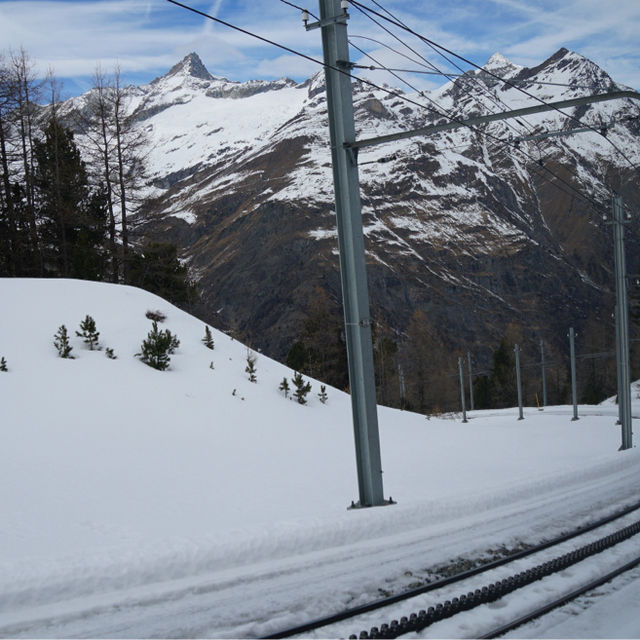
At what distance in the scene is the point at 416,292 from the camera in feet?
421

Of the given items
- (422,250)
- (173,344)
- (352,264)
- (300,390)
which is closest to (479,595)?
(352,264)

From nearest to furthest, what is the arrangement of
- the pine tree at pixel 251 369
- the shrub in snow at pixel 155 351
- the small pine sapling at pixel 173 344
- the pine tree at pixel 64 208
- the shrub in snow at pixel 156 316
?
the shrub in snow at pixel 155 351 → the small pine sapling at pixel 173 344 → the pine tree at pixel 251 369 → the shrub in snow at pixel 156 316 → the pine tree at pixel 64 208

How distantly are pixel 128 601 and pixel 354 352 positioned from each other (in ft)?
17.1

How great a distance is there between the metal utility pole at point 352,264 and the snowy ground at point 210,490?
0.90 metres

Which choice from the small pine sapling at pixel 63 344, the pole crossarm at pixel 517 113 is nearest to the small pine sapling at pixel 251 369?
the small pine sapling at pixel 63 344

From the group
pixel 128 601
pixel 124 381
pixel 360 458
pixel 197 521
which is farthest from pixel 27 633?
pixel 124 381

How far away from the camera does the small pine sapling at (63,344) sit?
17984 mm

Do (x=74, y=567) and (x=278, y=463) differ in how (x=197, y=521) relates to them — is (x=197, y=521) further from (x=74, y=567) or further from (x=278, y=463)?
(x=278, y=463)

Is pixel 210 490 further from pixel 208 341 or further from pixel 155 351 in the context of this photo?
pixel 208 341

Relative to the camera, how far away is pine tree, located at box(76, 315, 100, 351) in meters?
18.9

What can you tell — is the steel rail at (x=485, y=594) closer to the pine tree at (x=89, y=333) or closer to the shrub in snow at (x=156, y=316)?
the pine tree at (x=89, y=333)

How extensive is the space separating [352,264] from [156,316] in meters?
13.5

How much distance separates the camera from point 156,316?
2267cm

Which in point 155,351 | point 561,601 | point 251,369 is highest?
point 155,351
